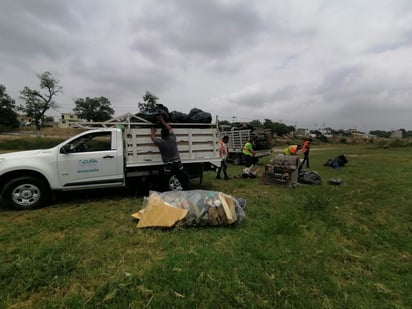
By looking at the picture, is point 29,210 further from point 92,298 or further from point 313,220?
point 313,220

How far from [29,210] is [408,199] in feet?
29.3

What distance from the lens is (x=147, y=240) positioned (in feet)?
11.6

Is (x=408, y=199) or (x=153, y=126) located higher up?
(x=153, y=126)

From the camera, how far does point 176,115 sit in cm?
657

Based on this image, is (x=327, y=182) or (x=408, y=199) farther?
(x=327, y=182)

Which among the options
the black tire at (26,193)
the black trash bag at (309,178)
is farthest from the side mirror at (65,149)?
the black trash bag at (309,178)

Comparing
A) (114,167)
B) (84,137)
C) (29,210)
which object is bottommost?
(29,210)

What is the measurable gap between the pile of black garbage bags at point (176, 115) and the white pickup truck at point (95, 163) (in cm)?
17

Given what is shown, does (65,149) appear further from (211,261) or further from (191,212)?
(211,261)

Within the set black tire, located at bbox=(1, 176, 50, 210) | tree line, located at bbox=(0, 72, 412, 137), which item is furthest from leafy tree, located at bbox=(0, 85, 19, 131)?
black tire, located at bbox=(1, 176, 50, 210)

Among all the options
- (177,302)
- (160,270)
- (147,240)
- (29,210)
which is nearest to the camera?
(177,302)

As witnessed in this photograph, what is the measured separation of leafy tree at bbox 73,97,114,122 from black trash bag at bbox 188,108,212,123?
69.0m

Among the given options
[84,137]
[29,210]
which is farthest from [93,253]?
[84,137]

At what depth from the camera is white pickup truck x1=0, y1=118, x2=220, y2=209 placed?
16.9 feet
